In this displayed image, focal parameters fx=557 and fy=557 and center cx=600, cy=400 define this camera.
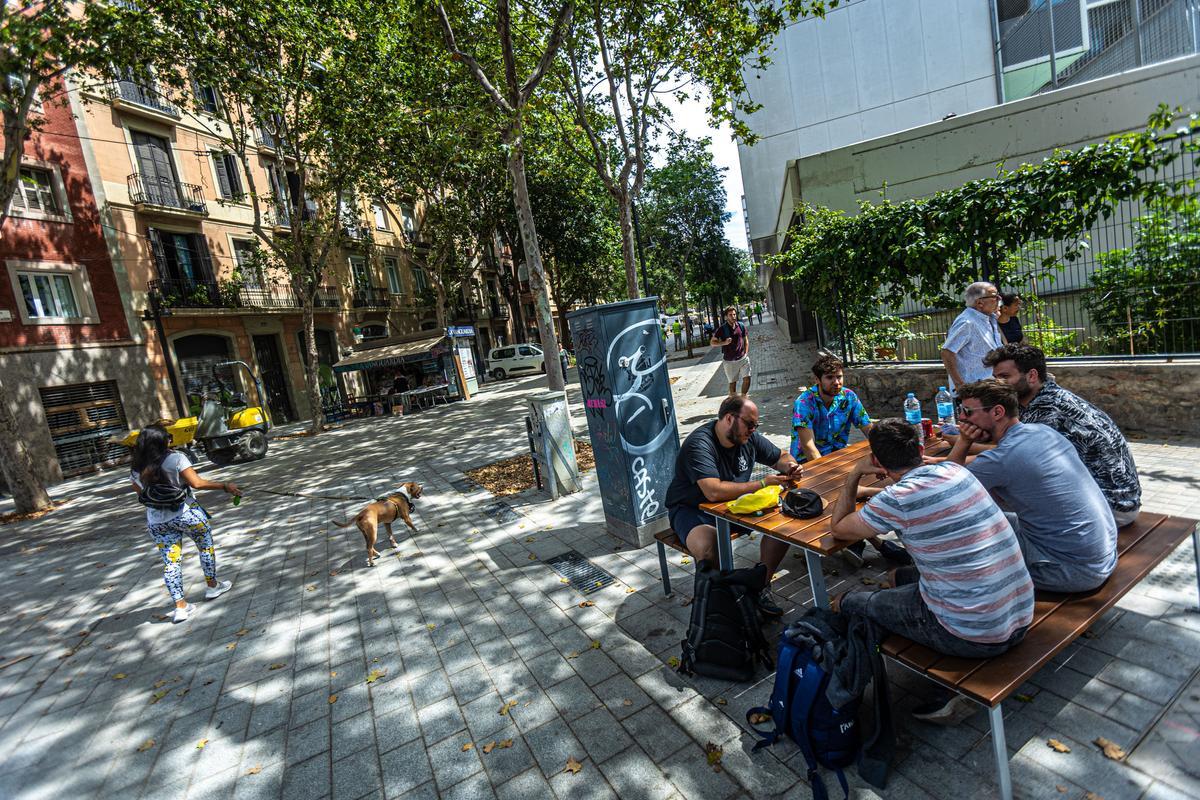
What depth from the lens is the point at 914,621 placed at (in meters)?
2.34

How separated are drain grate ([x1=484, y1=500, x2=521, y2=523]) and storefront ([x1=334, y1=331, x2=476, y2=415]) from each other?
44.2ft

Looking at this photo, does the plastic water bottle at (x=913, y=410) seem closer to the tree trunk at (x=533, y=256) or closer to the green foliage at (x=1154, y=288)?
the green foliage at (x=1154, y=288)

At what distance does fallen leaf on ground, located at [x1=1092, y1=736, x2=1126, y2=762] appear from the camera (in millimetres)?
2271

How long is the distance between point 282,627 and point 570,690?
2.82m

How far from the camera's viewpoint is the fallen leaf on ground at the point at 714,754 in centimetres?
251

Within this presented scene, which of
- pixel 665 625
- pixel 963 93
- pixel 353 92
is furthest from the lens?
pixel 963 93

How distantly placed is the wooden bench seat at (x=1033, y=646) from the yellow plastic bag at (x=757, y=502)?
977mm

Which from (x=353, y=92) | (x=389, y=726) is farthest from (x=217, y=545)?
(x=353, y=92)

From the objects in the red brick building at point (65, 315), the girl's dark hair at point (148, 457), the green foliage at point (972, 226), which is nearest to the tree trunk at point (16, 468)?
the red brick building at point (65, 315)

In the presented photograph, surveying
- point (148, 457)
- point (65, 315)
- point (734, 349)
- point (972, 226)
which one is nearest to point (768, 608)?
point (148, 457)

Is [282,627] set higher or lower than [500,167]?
lower

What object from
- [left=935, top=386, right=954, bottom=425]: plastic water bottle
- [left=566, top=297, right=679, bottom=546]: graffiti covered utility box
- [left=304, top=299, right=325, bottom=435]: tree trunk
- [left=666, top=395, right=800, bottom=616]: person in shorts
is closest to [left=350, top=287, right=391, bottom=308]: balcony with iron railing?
[left=304, top=299, right=325, bottom=435]: tree trunk

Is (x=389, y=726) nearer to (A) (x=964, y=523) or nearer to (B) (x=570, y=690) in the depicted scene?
(B) (x=570, y=690)

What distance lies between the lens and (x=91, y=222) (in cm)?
1661
